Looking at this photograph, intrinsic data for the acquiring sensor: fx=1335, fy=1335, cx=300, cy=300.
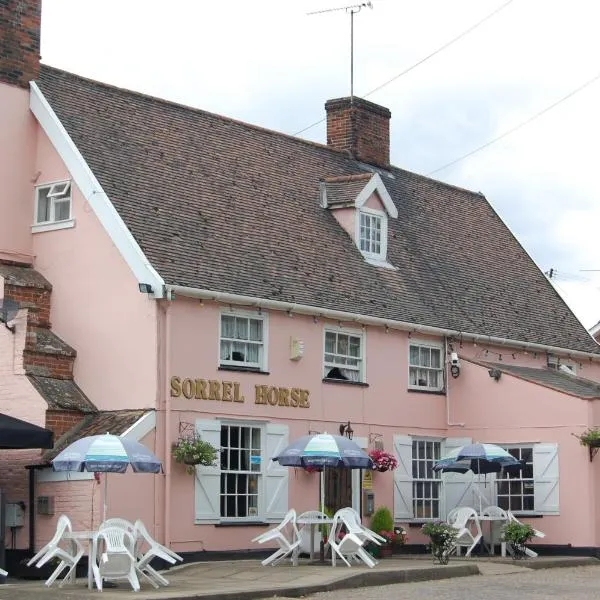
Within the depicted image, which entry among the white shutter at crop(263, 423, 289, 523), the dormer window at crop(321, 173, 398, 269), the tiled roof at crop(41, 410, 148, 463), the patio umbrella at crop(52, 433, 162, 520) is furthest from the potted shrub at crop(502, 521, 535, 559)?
the patio umbrella at crop(52, 433, 162, 520)

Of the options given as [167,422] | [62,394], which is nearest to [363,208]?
[167,422]

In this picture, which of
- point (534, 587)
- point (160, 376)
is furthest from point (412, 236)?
→ point (534, 587)

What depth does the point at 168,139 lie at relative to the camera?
2538 cm

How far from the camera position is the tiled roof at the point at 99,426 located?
20.9 meters

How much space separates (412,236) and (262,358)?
295 inches

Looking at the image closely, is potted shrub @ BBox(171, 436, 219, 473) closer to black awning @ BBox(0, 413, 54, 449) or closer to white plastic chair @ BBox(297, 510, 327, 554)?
white plastic chair @ BBox(297, 510, 327, 554)

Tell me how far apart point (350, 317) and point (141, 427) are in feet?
17.3

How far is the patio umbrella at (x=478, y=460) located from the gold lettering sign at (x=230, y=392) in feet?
9.51

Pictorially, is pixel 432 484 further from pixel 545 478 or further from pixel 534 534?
pixel 534 534

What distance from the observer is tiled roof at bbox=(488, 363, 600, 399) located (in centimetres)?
2597

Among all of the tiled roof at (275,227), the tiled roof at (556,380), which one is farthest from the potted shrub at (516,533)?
the tiled roof at (275,227)

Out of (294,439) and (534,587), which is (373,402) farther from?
(534,587)

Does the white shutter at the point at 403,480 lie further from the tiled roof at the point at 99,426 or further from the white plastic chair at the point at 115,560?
the white plastic chair at the point at 115,560

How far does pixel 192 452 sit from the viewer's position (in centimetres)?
2108
